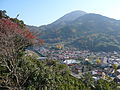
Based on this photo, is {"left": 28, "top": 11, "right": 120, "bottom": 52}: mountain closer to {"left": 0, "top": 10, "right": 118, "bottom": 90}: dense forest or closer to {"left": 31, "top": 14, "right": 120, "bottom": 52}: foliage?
{"left": 31, "top": 14, "right": 120, "bottom": 52}: foliage

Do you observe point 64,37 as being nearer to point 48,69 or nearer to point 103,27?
point 103,27

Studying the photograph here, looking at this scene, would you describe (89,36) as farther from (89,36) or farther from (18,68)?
(18,68)

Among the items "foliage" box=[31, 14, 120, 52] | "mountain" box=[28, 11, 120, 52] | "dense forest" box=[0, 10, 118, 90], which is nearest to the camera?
"dense forest" box=[0, 10, 118, 90]

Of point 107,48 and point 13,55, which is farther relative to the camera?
point 107,48

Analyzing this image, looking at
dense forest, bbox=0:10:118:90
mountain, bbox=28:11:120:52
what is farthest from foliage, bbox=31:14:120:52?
dense forest, bbox=0:10:118:90

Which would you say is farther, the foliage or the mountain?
the mountain

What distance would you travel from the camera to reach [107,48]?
93.9 meters

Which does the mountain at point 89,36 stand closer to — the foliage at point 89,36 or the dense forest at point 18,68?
the foliage at point 89,36

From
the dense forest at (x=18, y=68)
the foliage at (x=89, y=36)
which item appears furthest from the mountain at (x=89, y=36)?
the dense forest at (x=18, y=68)

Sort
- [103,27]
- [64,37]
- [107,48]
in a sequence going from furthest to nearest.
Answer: [103,27] < [64,37] < [107,48]

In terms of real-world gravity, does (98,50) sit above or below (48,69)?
below

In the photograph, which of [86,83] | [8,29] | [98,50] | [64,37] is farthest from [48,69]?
[64,37]

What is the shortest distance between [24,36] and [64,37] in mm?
116256

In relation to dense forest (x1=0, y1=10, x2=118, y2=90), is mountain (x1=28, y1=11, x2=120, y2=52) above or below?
below
